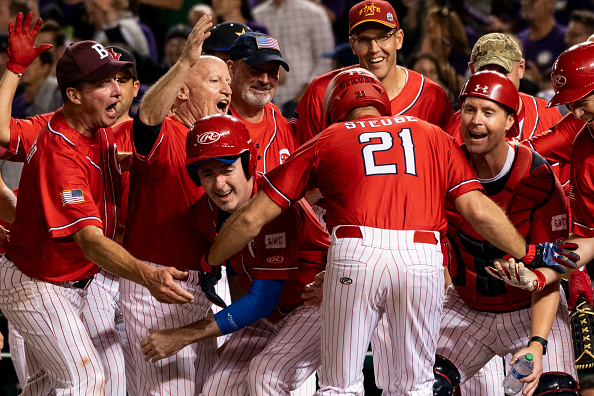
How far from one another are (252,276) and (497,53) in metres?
2.33

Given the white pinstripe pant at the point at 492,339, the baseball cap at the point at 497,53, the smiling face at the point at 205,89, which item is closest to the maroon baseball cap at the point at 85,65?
the smiling face at the point at 205,89

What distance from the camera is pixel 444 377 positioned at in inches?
150

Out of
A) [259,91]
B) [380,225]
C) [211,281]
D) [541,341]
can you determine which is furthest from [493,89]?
[211,281]

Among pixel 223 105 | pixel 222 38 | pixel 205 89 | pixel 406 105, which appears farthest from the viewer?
pixel 222 38

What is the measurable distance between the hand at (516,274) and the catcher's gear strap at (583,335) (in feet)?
3.12

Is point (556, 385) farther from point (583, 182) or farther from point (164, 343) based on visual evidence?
point (164, 343)

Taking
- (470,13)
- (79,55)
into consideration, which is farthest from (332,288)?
(470,13)

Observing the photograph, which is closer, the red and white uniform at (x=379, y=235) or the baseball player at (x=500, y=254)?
the red and white uniform at (x=379, y=235)

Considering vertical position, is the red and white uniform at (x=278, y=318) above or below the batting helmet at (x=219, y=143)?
below

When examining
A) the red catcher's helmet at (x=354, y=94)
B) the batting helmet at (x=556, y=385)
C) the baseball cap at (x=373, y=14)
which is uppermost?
the baseball cap at (x=373, y=14)

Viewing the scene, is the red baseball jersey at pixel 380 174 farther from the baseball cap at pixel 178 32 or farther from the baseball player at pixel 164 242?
the baseball cap at pixel 178 32

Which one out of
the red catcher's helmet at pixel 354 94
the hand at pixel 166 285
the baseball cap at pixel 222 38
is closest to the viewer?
the hand at pixel 166 285

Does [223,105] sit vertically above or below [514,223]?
above

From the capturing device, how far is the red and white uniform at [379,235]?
3188 millimetres
